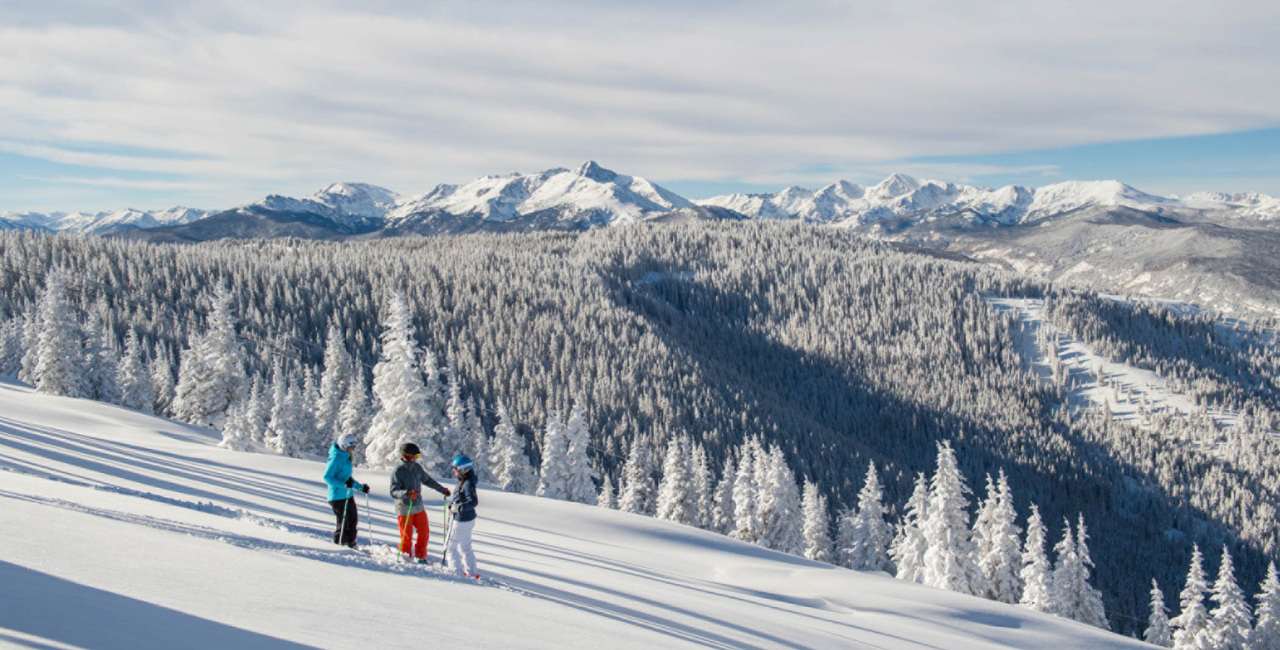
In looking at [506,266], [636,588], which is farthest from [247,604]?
[506,266]

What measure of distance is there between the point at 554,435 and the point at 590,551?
36178 millimetres

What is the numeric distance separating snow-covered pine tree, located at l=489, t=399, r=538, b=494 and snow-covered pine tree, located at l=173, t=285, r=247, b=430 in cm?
1926

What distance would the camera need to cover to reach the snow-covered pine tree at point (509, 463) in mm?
52281

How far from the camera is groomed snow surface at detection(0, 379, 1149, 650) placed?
21.1 ft

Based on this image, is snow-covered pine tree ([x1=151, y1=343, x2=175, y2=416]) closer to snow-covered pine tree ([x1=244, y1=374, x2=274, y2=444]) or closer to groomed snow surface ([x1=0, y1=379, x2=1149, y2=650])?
snow-covered pine tree ([x1=244, y1=374, x2=274, y2=444])

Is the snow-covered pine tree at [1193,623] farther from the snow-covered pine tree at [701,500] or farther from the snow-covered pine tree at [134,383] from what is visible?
the snow-covered pine tree at [134,383]

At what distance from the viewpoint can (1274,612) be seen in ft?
157

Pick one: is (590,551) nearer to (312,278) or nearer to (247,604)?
(247,604)

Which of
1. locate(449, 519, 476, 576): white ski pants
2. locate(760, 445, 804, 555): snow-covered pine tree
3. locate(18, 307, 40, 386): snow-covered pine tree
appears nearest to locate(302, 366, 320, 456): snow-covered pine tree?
locate(18, 307, 40, 386): snow-covered pine tree

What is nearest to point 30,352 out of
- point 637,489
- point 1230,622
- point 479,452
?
point 479,452

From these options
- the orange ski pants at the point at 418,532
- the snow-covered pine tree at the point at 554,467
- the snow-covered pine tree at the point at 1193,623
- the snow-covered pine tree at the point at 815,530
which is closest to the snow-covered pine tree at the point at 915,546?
the snow-covered pine tree at the point at 815,530

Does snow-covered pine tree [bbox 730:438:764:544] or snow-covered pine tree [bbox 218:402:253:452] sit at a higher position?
snow-covered pine tree [bbox 218:402:253:452]

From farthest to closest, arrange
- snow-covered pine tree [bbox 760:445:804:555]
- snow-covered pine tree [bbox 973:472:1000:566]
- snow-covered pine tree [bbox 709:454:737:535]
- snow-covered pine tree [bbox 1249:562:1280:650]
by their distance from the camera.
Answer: snow-covered pine tree [bbox 709:454:737:535]
snow-covered pine tree [bbox 760:445:804:555]
snow-covered pine tree [bbox 973:472:1000:566]
snow-covered pine tree [bbox 1249:562:1280:650]

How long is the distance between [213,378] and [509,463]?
22.5m
